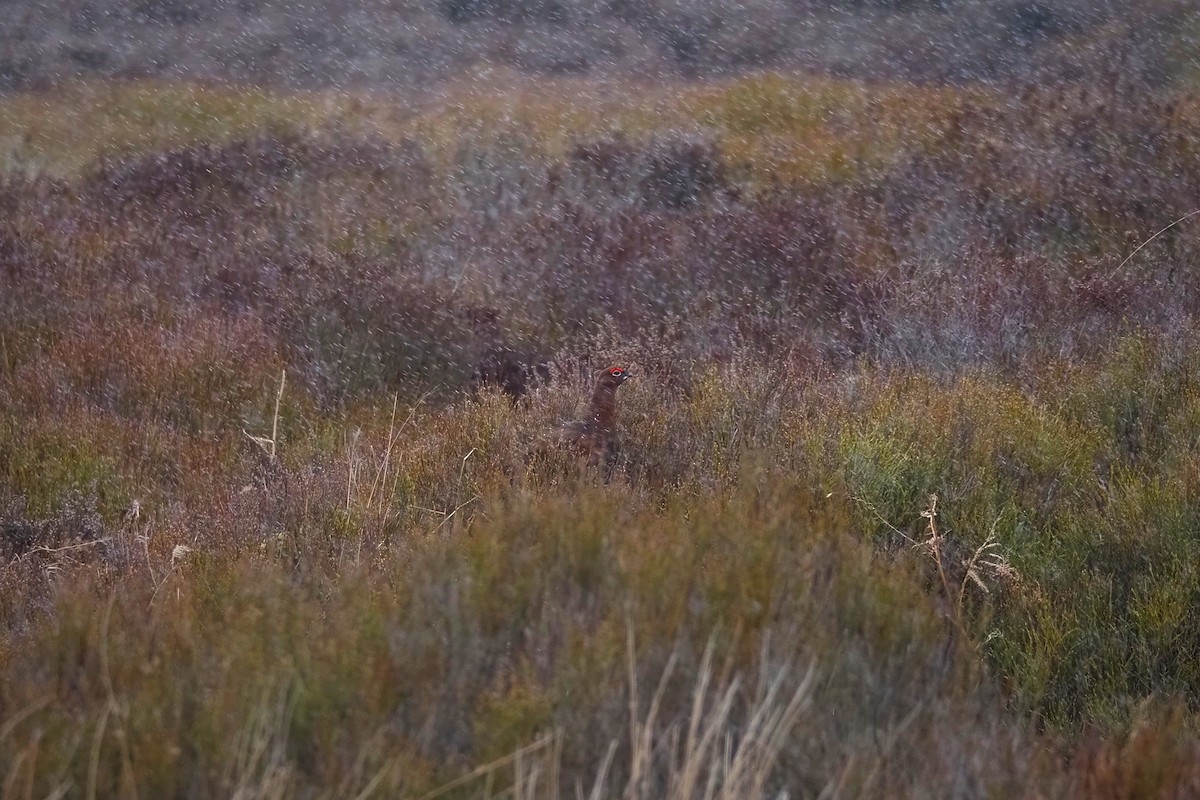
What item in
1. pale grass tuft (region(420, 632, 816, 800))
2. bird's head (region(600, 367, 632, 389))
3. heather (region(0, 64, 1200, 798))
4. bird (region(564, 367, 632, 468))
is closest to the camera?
pale grass tuft (region(420, 632, 816, 800))

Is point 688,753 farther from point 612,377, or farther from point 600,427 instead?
point 612,377

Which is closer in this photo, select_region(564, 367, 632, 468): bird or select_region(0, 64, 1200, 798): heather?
select_region(0, 64, 1200, 798): heather

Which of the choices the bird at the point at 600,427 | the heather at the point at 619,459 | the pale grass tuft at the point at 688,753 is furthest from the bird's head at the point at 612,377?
the pale grass tuft at the point at 688,753

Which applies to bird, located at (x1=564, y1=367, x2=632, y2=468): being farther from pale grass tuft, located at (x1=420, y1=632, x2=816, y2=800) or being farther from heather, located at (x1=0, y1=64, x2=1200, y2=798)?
pale grass tuft, located at (x1=420, y1=632, x2=816, y2=800)

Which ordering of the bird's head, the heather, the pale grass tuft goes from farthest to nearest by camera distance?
A: the bird's head
the heather
the pale grass tuft

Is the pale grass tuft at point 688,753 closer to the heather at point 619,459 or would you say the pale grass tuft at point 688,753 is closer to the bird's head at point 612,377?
the heather at point 619,459

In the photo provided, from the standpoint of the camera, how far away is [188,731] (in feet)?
6.88

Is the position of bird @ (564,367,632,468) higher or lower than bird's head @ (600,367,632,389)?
lower

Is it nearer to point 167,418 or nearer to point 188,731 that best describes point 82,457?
point 167,418

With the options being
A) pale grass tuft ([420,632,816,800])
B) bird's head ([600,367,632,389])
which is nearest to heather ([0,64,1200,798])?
pale grass tuft ([420,632,816,800])

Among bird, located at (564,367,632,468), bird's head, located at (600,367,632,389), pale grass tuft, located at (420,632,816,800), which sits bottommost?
bird, located at (564,367,632,468)

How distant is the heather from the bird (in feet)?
0.42

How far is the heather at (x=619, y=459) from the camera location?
2209 millimetres

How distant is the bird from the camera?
456cm
